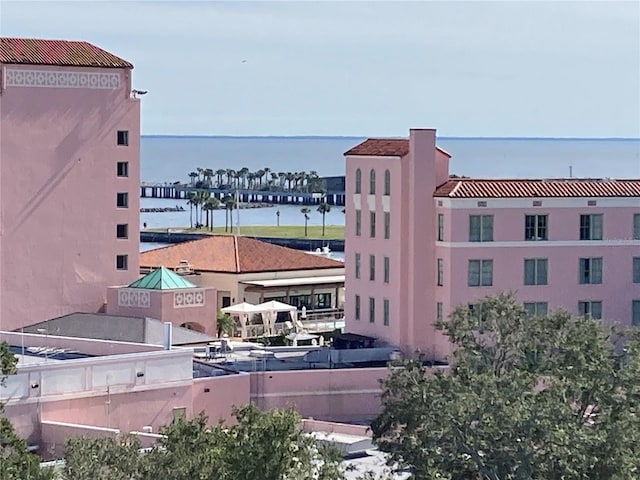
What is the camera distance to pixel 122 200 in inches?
2334

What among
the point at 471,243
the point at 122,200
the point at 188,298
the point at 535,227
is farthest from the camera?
the point at 122,200

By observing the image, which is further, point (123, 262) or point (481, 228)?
point (123, 262)

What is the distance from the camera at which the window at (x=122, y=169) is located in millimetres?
58938

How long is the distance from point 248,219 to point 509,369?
15498 centimetres

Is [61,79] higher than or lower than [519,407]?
higher

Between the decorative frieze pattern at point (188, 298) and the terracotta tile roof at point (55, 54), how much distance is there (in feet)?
24.8

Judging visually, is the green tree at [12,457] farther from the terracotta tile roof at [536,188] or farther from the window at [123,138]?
the window at [123,138]

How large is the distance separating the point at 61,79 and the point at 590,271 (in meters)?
17.3

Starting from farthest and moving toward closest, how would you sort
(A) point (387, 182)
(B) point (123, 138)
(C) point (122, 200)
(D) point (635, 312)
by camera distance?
1. (C) point (122, 200)
2. (B) point (123, 138)
3. (D) point (635, 312)
4. (A) point (387, 182)

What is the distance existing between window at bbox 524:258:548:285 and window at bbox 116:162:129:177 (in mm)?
13297

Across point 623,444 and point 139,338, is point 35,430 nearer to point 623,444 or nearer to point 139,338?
point 139,338

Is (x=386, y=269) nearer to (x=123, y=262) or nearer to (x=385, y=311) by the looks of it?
(x=385, y=311)

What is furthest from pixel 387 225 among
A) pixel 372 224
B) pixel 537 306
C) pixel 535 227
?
pixel 537 306

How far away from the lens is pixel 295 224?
17862cm
